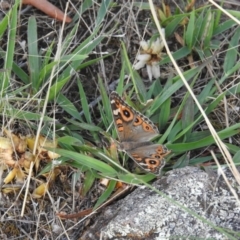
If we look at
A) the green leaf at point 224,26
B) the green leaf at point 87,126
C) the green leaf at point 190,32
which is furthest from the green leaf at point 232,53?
the green leaf at point 87,126

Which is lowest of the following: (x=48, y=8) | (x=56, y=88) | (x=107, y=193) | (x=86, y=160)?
(x=107, y=193)

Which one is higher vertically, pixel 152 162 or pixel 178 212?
pixel 152 162

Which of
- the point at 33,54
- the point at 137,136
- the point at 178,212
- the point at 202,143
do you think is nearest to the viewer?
the point at 178,212

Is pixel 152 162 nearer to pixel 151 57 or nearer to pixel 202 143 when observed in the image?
pixel 202 143

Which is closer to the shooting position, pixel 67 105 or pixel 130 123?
pixel 130 123

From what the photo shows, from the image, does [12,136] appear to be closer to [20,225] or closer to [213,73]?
[20,225]

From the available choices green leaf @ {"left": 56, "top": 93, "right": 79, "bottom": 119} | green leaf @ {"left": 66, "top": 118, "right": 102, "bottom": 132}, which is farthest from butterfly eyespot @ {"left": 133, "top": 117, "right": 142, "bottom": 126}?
green leaf @ {"left": 56, "top": 93, "right": 79, "bottom": 119}

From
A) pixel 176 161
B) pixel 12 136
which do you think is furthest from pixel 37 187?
pixel 176 161

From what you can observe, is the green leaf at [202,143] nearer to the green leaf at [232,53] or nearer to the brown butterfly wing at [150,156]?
the brown butterfly wing at [150,156]

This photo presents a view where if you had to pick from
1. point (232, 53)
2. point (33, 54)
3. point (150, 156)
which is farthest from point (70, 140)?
point (232, 53)
